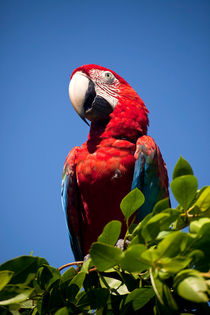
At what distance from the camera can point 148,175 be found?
5.68 ft

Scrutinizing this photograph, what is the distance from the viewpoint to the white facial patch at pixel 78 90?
215 cm

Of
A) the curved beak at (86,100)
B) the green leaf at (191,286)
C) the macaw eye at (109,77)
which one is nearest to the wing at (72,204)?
the curved beak at (86,100)

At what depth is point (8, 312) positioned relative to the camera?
65 cm

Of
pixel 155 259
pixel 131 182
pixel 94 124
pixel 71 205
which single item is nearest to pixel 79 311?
pixel 155 259

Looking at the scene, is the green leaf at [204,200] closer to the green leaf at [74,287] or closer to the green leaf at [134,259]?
the green leaf at [134,259]

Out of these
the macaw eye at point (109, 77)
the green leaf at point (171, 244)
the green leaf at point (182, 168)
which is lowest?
the green leaf at point (171, 244)

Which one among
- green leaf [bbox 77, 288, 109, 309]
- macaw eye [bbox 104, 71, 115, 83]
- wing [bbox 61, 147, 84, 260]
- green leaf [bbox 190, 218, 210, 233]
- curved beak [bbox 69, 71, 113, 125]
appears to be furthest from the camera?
macaw eye [bbox 104, 71, 115, 83]

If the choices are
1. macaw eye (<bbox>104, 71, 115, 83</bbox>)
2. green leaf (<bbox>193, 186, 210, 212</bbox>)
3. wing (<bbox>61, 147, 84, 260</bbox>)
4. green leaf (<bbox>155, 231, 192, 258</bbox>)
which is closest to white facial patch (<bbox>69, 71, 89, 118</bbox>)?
macaw eye (<bbox>104, 71, 115, 83</bbox>)

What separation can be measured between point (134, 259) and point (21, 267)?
286 millimetres

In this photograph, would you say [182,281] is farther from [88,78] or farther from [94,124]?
[88,78]

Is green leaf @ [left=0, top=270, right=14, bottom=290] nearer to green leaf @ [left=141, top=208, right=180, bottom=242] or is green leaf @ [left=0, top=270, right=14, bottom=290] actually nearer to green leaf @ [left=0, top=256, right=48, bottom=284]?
green leaf @ [left=0, top=256, right=48, bottom=284]

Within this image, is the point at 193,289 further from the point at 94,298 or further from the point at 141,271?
the point at 94,298

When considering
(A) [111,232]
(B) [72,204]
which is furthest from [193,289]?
(B) [72,204]

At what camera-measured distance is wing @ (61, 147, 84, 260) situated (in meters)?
1.93
